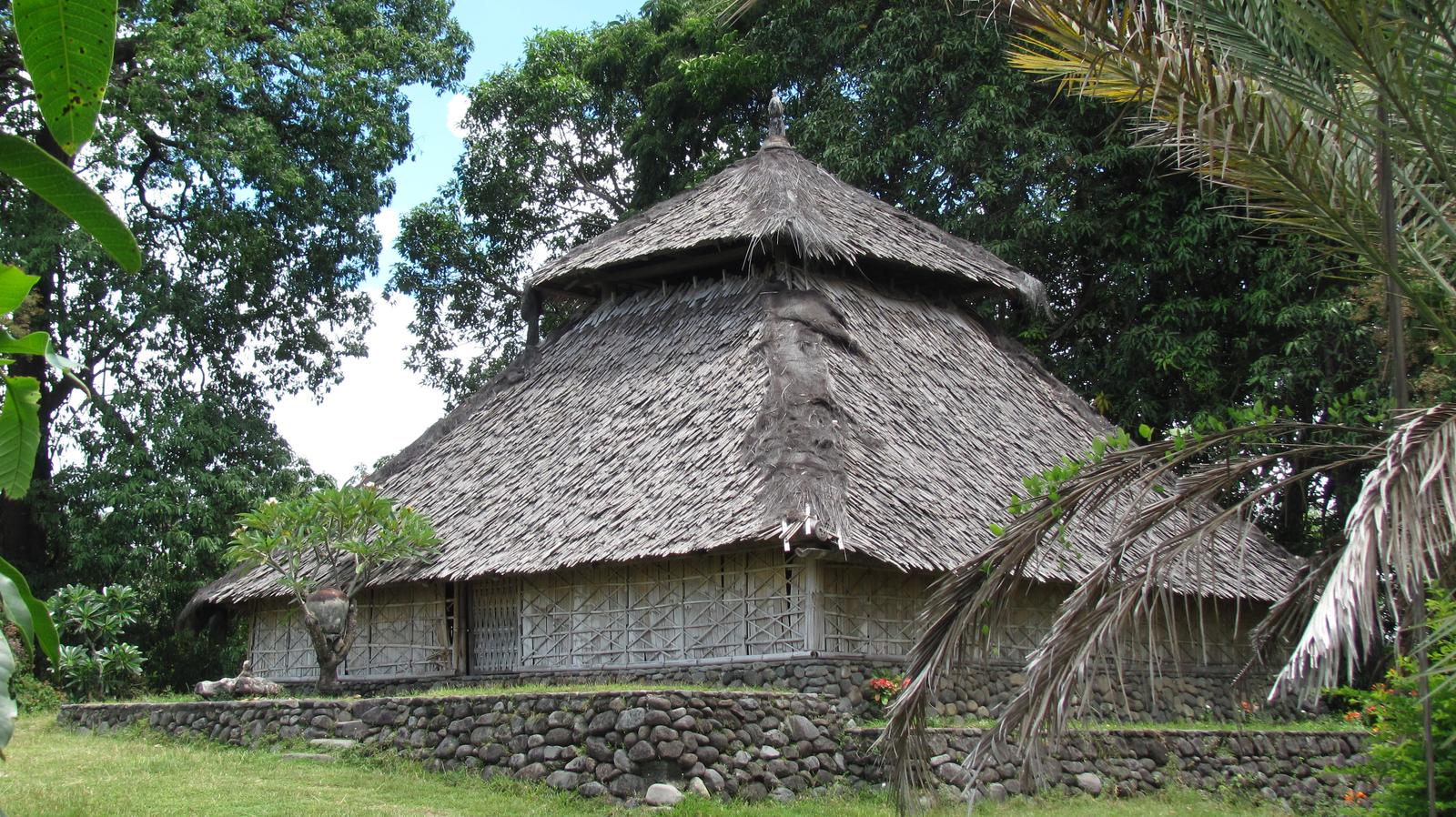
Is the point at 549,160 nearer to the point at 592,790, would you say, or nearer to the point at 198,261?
the point at 198,261

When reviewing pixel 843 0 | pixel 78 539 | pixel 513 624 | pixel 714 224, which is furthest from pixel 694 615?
pixel 843 0

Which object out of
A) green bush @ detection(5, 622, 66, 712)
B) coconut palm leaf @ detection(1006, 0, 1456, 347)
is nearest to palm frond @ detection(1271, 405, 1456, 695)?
coconut palm leaf @ detection(1006, 0, 1456, 347)

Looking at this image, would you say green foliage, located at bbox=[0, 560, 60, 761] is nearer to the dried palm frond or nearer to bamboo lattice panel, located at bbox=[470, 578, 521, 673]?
the dried palm frond

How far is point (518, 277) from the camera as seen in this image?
2561 cm

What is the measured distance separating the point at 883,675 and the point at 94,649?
9.85 m

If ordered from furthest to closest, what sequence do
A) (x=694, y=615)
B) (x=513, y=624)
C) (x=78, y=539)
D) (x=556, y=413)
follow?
(x=78, y=539)
(x=556, y=413)
(x=513, y=624)
(x=694, y=615)

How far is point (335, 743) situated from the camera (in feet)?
35.5

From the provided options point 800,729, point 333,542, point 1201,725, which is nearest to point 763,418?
point 800,729

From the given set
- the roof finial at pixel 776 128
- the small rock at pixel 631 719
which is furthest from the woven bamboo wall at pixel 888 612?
the roof finial at pixel 776 128

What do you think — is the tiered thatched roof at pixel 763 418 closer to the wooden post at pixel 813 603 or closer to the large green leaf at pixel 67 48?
the wooden post at pixel 813 603

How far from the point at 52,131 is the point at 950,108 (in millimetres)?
19341

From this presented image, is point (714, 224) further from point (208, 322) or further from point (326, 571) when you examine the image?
point (208, 322)

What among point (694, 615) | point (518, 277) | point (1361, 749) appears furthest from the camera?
point (518, 277)

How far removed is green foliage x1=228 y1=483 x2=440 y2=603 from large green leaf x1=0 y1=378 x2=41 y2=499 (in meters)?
11.9
